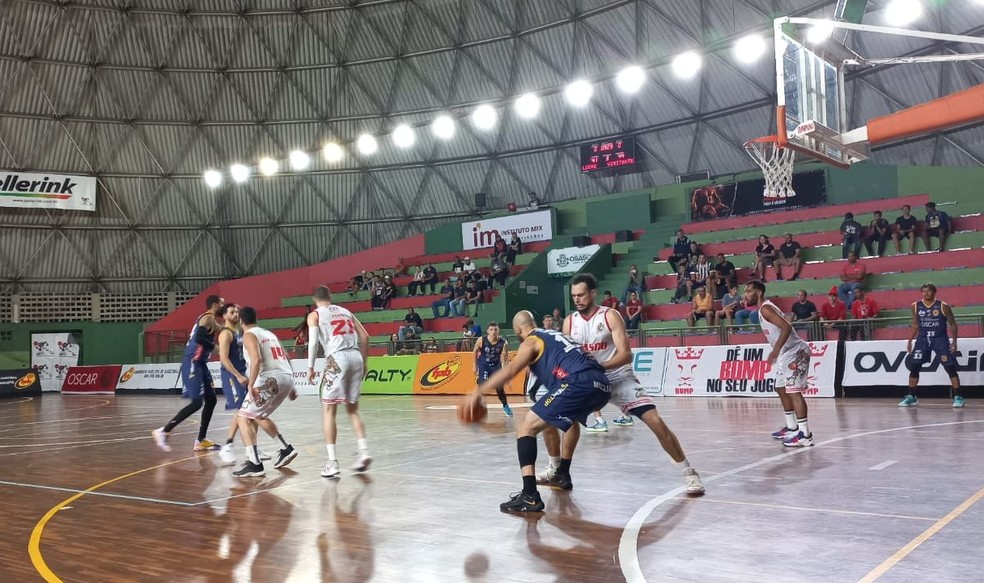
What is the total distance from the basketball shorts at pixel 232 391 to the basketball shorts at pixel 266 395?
196 cm

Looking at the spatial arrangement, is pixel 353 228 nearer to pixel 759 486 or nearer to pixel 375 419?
pixel 375 419

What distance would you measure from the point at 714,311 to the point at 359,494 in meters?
15.5

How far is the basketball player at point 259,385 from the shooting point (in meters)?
9.22

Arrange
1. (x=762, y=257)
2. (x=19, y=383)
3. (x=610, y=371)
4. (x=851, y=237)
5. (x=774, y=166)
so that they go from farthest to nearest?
(x=19, y=383)
(x=762, y=257)
(x=774, y=166)
(x=851, y=237)
(x=610, y=371)

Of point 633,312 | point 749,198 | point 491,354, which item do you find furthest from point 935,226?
point 491,354

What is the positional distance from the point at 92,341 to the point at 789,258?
31.7m

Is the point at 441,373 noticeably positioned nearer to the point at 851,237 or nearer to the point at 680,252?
the point at 680,252

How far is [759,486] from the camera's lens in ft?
24.2

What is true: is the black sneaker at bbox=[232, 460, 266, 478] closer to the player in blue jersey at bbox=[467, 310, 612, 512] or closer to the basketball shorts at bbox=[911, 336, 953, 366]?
the player in blue jersey at bbox=[467, 310, 612, 512]

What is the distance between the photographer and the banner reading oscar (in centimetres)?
2314

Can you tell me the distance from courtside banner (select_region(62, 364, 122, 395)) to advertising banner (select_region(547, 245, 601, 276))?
18.2 m

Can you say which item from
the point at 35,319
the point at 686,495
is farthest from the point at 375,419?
the point at 35,319

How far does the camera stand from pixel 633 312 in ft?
75.8

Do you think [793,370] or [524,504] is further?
[793,370]
